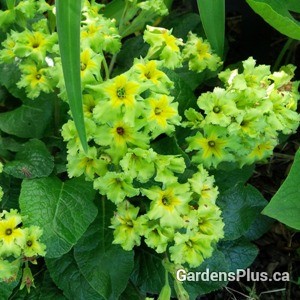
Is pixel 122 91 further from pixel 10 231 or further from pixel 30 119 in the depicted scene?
pixel 30 119

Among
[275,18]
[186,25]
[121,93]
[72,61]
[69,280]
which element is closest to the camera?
[72,61]

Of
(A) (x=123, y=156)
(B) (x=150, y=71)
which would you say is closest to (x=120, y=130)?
(A) (x=123, y=156)

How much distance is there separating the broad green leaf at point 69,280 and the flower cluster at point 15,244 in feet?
0.82

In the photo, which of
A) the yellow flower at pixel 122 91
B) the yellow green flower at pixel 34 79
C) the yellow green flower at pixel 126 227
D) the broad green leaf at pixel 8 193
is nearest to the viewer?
the yellow flower at pixel 122 91

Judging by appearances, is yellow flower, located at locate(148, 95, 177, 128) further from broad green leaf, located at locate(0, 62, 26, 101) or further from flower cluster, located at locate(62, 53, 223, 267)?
broad green leaf, located at locate(0, 62, 26, 101)

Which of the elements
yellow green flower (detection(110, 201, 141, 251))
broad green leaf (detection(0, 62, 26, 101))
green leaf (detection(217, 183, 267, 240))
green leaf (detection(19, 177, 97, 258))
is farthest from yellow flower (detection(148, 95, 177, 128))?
broad green leaf (detection(0, 62, 26, 101))

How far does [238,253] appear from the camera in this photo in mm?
1756

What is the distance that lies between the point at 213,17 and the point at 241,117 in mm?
311

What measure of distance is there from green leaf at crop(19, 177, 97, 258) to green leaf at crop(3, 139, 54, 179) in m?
0.03

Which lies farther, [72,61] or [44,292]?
[44,292]

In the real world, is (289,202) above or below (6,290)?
above

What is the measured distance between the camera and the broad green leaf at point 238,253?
1.75m

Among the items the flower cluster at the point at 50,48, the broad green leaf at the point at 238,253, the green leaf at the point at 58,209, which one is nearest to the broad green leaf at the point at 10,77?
the flower cluster at the point at 50,48

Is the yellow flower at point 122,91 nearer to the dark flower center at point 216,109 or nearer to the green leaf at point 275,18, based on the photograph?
the dark flower center at point 216,109
